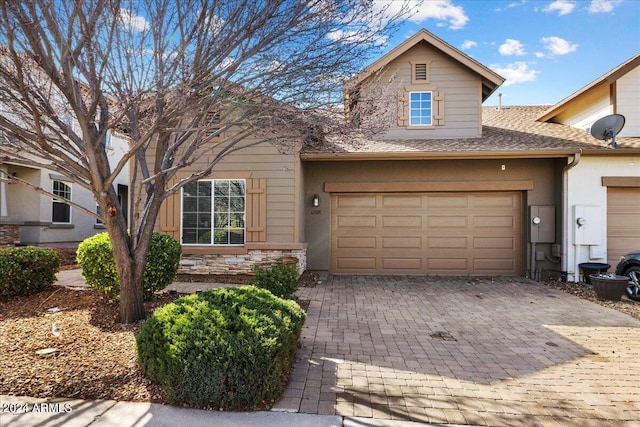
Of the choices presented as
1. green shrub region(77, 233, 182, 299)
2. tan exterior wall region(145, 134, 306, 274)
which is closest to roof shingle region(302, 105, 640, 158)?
tan exterior wall region(145, 134, 306, 274)

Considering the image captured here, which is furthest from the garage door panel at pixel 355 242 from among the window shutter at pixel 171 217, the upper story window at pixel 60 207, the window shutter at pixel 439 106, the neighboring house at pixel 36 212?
the upper story window at pixel 60 207

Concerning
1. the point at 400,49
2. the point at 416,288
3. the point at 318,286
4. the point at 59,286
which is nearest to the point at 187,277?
the point at 59,286

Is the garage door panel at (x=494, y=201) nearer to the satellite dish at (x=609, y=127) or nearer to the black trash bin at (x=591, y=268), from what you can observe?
the black trash bin at (x=591, y=268)

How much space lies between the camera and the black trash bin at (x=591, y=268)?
8078 millimetres

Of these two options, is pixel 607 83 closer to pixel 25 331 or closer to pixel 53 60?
pixel 53 60

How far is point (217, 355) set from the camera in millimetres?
2854

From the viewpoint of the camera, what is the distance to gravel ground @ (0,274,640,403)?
3.06 metres

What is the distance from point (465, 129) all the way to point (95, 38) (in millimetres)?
9090

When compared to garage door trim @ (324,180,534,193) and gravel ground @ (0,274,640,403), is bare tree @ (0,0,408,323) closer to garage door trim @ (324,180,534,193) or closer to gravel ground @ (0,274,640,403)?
gravel ground @ (0,274,640,403)

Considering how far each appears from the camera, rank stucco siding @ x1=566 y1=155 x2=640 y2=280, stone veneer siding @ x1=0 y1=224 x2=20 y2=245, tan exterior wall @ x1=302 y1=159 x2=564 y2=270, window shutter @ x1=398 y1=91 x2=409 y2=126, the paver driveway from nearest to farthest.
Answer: the paver driveway → stucco siding @ x1=566 y1=155 x2=640 y2=280 → tan exterior wall @ x1=302 y1=159 x2=564 y2=270 → window shutter @ x1=398 y1=91 x2=409 y2=126 → stone veneer siding @ x1=0 y1=224 x2=20 y2=245

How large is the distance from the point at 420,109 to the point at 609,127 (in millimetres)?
4681

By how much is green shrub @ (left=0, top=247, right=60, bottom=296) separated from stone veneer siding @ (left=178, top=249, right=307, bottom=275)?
2783 mm

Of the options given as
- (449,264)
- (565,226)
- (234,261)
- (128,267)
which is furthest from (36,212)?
(565,226)

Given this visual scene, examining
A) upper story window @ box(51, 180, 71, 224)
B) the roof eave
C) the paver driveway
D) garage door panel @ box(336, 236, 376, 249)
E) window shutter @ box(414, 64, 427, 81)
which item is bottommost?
the paver driveway
